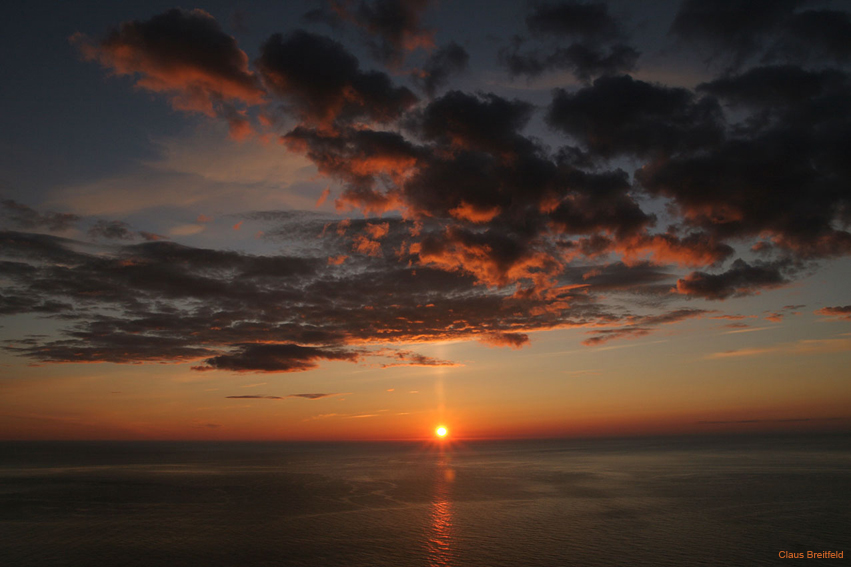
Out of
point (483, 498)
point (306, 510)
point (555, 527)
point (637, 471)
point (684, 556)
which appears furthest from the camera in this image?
point (637, 471)

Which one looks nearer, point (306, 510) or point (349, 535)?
point (349, 535)

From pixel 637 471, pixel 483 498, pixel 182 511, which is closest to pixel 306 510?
pixel 182 511

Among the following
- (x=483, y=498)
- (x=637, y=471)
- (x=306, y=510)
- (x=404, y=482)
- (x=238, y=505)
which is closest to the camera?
(x=306, y=510)

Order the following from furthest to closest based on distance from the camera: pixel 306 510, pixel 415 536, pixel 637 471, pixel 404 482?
1. pixel 637 471
2. pixel 404 482
3. pixel 306 510
4. pixel 415 536

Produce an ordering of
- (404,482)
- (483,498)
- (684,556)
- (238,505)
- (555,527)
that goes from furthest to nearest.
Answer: (404,482), (483,498), (238,505), (555,527), (684,556)

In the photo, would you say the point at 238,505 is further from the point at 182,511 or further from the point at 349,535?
the point at 349,535

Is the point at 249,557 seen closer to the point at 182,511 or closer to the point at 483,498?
the point at 182,511

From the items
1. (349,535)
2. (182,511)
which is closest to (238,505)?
(182,511)

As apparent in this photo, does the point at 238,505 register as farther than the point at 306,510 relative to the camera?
Yes
